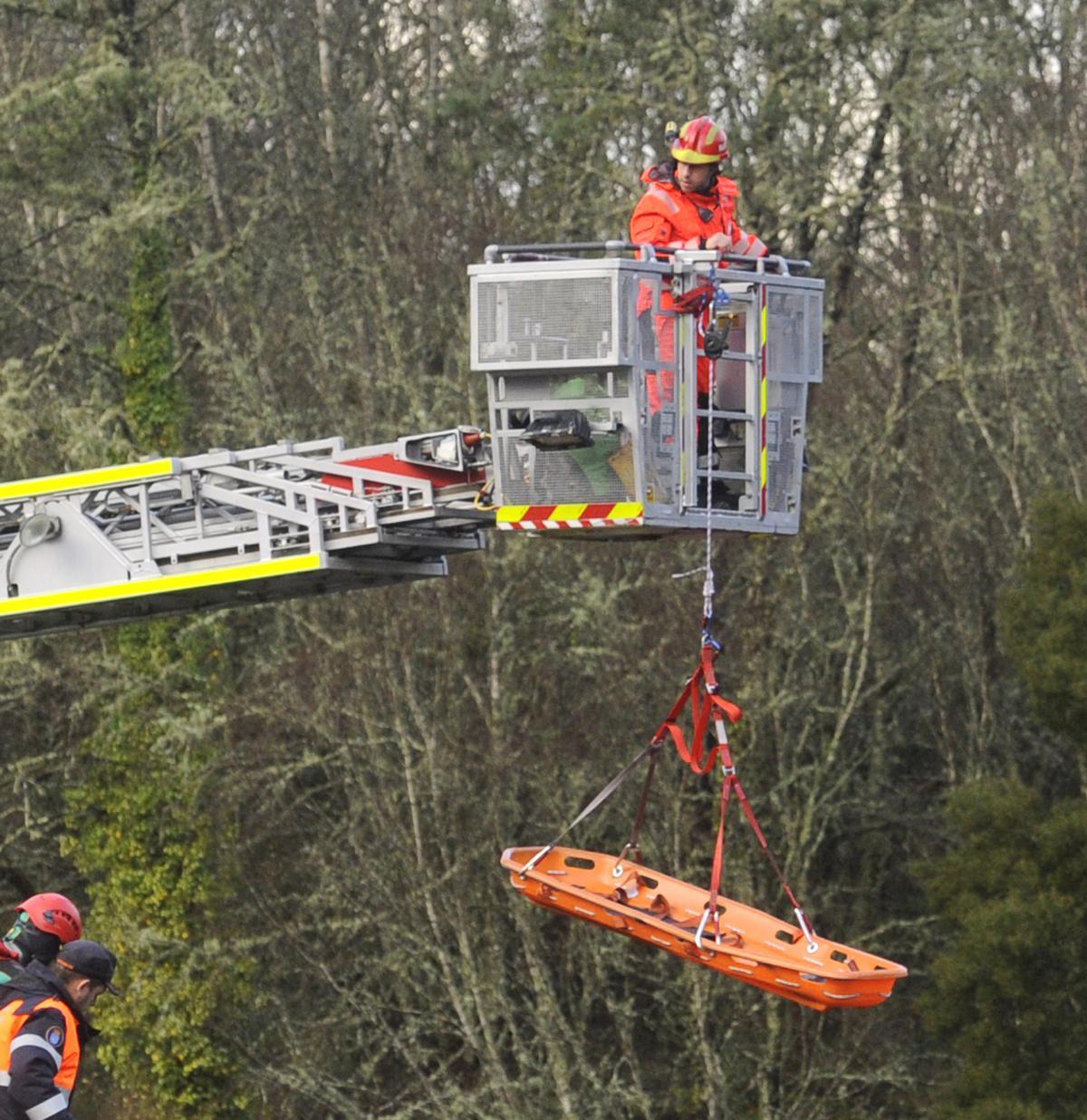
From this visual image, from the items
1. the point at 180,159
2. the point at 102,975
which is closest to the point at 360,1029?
the point at 180,159

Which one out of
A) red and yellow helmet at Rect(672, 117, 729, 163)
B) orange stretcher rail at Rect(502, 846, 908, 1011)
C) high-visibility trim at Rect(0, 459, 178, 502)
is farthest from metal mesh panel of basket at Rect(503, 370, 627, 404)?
orange stretcher rail at Rect(502, 846, 908, 1011)

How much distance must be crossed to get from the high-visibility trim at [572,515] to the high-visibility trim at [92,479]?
1.53m

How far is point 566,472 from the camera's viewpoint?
10.4 metres

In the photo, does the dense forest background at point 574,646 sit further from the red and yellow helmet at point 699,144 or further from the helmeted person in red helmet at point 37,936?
the helmeted person in red helmet at point 37,936

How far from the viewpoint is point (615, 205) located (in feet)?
72.3

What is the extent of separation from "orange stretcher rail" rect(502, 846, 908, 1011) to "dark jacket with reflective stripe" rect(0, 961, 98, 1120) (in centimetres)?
347

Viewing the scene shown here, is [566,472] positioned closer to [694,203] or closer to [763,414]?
[763,414]

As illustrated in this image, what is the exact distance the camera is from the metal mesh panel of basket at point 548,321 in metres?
10.2

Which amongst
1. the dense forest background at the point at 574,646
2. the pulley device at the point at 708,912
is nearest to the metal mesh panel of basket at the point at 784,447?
the pulley device at the point at 708,912

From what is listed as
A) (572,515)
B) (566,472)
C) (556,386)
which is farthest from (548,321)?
(572,515)

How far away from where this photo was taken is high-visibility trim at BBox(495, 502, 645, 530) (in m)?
10.3

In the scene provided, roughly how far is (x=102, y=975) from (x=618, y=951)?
12926mm

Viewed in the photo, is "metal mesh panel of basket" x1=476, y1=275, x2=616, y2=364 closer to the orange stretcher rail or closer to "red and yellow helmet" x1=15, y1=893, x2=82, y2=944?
the orange stretcher rail

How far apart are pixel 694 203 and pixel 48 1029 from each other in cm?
498
